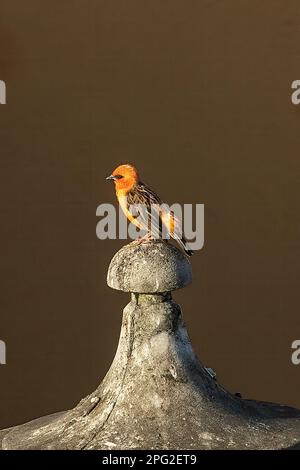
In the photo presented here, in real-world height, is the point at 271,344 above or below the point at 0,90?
below

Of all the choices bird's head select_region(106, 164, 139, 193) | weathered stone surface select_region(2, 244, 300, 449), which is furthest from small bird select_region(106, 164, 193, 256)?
weathered stone surface select_region(2, 244, 300, 449)

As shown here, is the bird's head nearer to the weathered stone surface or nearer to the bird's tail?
the bird's tail

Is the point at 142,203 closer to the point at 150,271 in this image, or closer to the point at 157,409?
the point at 150,271

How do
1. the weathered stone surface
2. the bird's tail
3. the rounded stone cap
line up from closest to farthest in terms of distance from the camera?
the weathered stone surface < the rounded stone cap < the bird's tail

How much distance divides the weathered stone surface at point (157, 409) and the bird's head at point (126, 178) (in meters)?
0.42

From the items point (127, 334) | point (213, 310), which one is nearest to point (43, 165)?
point (213, 310)

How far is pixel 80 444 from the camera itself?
4.56 metres

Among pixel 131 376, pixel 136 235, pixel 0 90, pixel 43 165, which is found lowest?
pixel 131 376

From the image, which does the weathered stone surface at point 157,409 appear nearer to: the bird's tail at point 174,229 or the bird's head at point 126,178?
→ the bird's tail at point 174,229

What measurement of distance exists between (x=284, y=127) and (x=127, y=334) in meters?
3.60

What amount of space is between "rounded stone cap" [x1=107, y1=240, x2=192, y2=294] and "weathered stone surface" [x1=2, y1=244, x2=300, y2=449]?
21 millimetres

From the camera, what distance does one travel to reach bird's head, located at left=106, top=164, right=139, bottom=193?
5.15m

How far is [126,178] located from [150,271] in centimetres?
59
